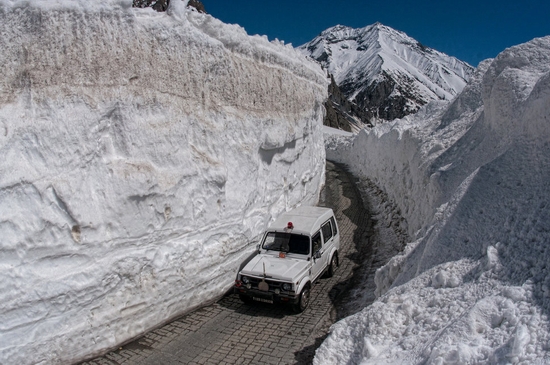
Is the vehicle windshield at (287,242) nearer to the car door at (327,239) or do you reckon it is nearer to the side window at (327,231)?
the car door at (327,239)

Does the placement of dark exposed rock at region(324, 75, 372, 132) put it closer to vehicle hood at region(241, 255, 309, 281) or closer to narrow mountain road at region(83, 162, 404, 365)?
narrow mountain road at region(83, 162, 404, 365)

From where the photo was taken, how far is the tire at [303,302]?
8.11 metres

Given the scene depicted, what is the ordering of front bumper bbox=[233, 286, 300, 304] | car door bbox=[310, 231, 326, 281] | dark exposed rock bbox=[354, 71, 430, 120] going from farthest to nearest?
dark exposed rock bbox=[354, 71, 430, 120], car door bbox=[310, 231, 326, 281], front bumper bbox=[233, 286, 300, 304]

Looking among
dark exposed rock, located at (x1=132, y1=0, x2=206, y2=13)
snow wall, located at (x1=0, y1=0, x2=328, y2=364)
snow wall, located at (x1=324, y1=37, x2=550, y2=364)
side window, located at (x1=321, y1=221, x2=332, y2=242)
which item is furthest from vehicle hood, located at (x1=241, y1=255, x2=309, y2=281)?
dark exposed rock, located at (x1=132, y1=0, x2=206, y2=13)

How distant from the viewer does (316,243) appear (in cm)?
936

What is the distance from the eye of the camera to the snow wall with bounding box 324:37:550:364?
4094 mm

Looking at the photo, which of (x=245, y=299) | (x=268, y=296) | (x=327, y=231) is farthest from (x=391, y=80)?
(x=268, y=296)

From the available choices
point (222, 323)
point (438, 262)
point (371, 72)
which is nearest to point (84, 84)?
point (222, 323)

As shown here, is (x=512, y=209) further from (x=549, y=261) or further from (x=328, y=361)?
(x=328, y=361)

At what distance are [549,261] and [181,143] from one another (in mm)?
6429

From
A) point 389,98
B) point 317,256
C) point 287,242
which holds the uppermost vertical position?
point 389,98

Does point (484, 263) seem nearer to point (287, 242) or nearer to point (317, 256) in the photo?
point (317, 256)

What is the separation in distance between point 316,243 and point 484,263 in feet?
14.6

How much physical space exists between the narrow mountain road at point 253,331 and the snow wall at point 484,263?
134 centimetres
